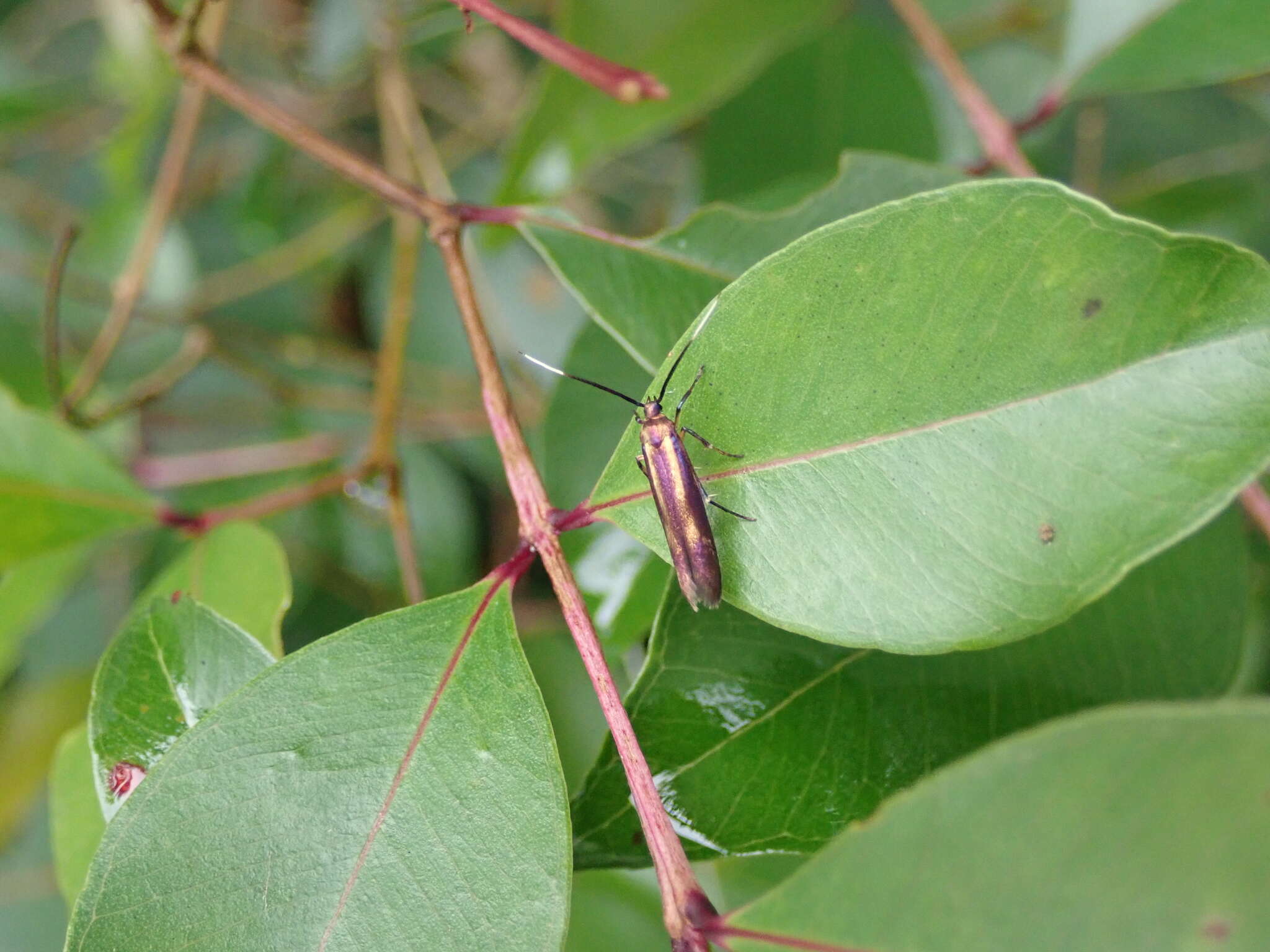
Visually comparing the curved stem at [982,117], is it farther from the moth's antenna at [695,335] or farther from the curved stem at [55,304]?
the curved stem at [55,304]

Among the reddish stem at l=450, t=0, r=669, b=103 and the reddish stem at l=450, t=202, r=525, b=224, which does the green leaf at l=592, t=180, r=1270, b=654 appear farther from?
the reddish stem at l=450, t=202, r=525, b=224

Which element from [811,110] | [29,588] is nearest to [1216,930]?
[29,588]

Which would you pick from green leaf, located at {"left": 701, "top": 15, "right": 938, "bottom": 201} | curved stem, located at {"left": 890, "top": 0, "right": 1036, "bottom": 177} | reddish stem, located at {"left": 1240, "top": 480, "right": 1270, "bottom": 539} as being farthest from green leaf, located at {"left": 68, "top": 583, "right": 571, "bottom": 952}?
green leaf, located at {"left": 701, "top": 15, "right": 938, "bottom": 201}

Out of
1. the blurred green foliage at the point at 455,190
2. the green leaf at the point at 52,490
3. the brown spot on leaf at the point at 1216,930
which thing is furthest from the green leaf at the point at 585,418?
the brown spot on leaf at the point at 1216,930

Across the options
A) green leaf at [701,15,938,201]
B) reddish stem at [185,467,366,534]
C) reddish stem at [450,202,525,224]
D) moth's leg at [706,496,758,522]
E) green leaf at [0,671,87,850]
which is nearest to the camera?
moth's leg at [706,496,758,522]

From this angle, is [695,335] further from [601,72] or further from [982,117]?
[982,117]

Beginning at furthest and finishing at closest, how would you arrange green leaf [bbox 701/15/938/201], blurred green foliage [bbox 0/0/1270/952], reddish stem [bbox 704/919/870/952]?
1. green leaf [bbox 701/15/938/201]
2. blurred green foliage [bbox 0/0/1270/952]
3. reddish stem [bbox 704/919/870/952]
